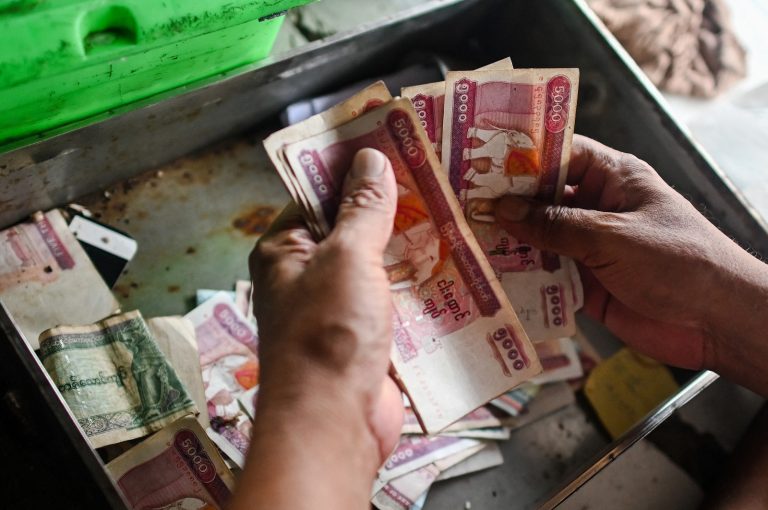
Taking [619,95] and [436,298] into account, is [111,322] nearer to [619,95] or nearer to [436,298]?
[436,298]

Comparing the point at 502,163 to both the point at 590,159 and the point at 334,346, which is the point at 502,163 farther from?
the point at 334,346

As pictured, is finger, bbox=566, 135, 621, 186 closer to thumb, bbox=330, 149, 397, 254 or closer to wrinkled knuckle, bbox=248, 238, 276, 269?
thumb, bbox=330, 149, 397, 254

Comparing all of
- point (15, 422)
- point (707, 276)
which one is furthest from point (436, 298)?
point (15, 422)

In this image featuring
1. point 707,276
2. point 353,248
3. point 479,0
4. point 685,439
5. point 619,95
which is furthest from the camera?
point 479,0

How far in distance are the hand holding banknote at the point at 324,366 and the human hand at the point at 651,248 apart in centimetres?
36

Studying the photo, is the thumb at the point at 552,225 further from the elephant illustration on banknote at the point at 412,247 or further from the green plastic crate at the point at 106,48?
the green plastic crate at the point at 106,48

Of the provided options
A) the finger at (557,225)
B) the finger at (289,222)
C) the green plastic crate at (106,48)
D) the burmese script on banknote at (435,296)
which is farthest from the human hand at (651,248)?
the green plastic crate at (106,48)

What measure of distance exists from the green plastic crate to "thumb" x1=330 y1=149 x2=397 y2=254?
0.38 m

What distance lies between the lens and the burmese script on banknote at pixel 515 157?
122 centimetres

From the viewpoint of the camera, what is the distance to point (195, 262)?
152 cm

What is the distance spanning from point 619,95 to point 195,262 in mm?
1039

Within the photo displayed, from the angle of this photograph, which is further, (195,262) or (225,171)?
(225,171)

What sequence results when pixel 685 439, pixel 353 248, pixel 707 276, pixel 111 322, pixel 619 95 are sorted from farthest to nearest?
pixel 619 95 < pixel 685 439 < pixel 111 322 < pixel 707 276 < pixel 353 248

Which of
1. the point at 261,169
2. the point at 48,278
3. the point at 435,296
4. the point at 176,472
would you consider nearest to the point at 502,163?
the point at 435,296
